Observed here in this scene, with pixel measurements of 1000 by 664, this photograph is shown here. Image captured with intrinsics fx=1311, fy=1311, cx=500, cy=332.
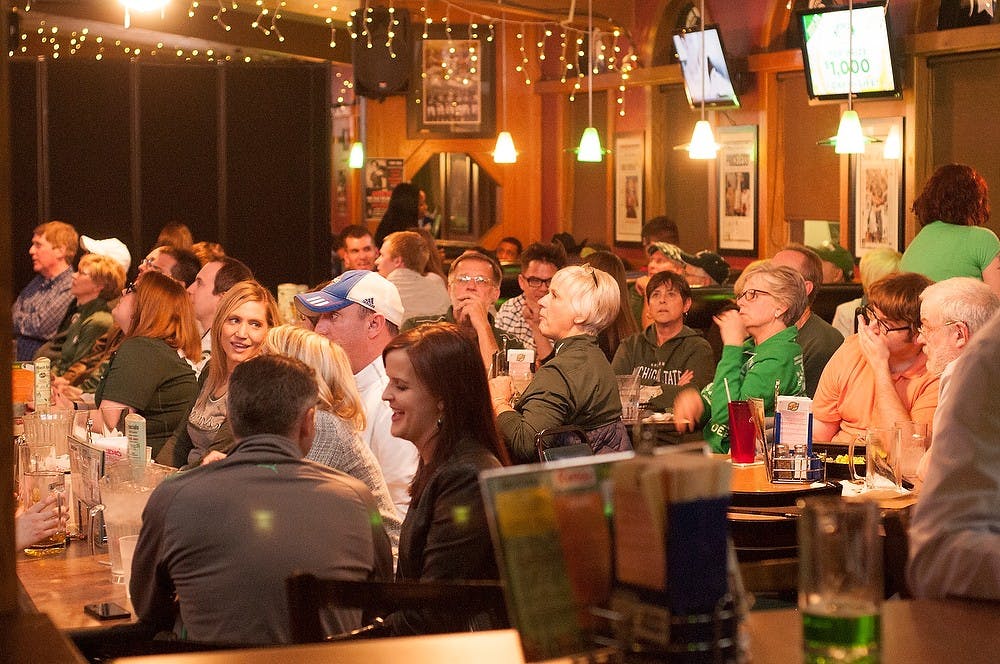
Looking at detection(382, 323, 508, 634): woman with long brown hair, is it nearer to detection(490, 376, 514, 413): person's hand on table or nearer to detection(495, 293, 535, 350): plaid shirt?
detection(490, 376, 514, 413): person's hand on table

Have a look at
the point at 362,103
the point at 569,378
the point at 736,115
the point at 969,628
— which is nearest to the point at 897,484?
the point at 569,378

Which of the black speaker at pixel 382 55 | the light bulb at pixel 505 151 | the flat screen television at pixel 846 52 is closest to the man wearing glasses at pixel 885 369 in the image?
the flat screen television at pixel 846 52

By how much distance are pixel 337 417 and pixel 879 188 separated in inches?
300

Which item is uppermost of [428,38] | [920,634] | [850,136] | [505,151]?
[428,38]

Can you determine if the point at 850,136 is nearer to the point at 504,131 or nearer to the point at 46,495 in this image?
the point at 46,495

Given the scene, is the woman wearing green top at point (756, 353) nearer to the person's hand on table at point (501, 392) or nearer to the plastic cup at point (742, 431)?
the plastic cup at point (742, 431)

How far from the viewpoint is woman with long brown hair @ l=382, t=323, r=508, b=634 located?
2.70m

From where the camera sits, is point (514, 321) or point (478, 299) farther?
point (514, 321)

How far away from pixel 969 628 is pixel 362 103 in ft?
52.0

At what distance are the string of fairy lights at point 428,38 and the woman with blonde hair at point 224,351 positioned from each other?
21.2 ft

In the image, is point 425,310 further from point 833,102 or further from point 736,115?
point 736,115

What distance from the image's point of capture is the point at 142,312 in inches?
203

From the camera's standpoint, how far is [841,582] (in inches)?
45.0

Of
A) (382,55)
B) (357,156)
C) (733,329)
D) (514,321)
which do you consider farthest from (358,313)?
(357,156)
